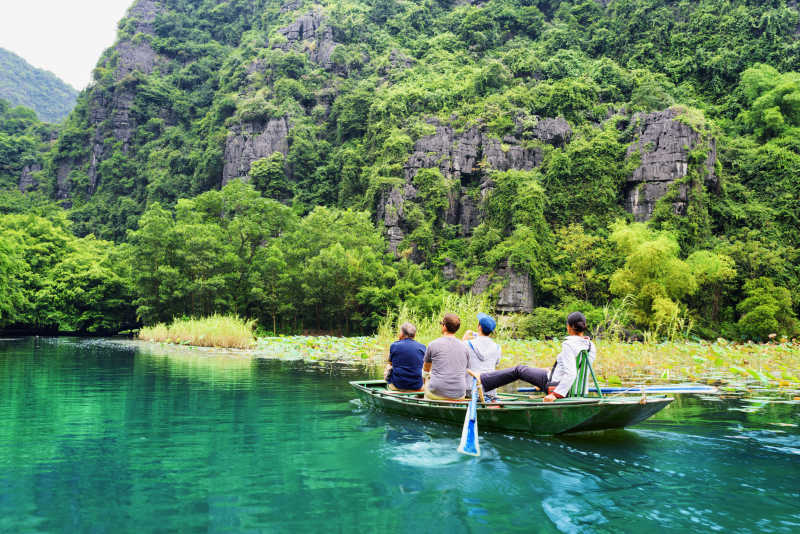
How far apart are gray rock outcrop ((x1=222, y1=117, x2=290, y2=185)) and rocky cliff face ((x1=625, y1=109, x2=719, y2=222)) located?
30.4 m

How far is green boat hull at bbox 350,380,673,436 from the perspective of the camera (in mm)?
6188

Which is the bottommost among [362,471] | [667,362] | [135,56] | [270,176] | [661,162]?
[362,471]

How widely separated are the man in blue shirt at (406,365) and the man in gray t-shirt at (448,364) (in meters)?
0.86

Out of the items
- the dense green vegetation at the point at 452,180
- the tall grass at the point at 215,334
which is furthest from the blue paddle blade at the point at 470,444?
the tall grass at the point at 215,334

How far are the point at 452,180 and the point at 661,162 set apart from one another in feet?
46.2

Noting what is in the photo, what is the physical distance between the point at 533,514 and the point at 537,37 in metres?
63.4

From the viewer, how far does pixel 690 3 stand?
172 ft

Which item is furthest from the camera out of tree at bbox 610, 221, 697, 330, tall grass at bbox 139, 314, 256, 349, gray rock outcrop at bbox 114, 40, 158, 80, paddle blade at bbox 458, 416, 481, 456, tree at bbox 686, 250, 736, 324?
gray rock outcrop at bbox 114, 40, 158, 80

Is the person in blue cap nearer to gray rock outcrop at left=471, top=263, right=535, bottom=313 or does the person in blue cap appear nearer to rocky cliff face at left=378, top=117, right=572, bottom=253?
gray rock outcrop at left=471, top=263, right=535, bottom=313

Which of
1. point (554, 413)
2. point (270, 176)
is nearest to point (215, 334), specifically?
point (554, 413)

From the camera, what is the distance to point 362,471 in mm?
5273

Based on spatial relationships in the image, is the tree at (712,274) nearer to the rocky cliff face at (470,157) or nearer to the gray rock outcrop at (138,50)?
the rocky cliff face at (470,157)

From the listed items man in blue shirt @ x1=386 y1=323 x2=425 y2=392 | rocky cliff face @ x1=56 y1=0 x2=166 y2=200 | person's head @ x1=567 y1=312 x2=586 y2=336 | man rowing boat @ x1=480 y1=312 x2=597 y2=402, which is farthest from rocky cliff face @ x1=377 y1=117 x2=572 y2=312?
rocky cliff face @ x1=56 y1=0 x2=166 y2=200

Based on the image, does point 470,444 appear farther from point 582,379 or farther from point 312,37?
point 312,37
